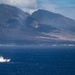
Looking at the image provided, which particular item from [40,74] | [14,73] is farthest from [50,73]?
[14,73]

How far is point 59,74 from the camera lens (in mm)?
141375

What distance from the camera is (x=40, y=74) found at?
471 ft

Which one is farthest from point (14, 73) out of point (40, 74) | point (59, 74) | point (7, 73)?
point (59, 74)

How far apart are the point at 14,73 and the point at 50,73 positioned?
17.5 m

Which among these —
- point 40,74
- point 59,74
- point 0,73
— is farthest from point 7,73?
point 59,74

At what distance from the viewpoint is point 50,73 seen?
14575 centimetres

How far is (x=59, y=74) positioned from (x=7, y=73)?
25.2 meters

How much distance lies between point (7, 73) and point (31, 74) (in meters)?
11.9

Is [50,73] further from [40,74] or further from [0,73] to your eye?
[0,73]

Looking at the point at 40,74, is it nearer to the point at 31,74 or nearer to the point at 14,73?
the point at 31,74

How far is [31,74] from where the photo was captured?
144 meters

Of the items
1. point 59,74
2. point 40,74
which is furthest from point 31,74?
point 59,74

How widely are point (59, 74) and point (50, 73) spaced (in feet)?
19.4

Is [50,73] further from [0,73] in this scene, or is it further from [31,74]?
[0,73]
